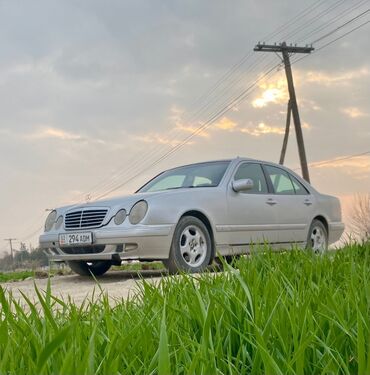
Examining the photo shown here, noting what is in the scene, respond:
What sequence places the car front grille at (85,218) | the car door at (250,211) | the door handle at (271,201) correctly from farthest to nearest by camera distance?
1. the door handle at (271,201)
2. the car door at (250,211)
3. the car front grille at (85,218)

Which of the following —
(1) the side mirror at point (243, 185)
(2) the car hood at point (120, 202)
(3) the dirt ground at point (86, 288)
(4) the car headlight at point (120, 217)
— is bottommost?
(3) the dirt ground at point (86, 288)

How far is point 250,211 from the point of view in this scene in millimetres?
8578

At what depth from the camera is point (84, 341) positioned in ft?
5.90

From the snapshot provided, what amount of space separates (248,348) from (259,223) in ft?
22.7

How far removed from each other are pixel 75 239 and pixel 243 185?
8.00 feet

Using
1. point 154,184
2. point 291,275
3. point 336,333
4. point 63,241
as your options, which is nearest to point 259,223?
point 154,184

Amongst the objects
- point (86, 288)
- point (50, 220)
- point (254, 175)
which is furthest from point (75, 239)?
point (254, 175)

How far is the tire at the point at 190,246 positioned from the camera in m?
7.11

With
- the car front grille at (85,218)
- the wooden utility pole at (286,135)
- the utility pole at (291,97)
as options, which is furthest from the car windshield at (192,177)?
the wooden utility pole at (286,135)

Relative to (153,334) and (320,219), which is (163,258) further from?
(153,334)

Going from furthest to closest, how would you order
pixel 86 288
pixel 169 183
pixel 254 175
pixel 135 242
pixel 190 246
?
pixel 254 175, pixel 169 183, pixel 190 246, pixel 135 242, pixel 86 288

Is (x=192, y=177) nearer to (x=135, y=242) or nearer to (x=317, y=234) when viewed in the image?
(x=135, y=242)

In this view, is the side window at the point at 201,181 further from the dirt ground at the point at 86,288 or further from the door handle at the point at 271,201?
the dirt ground at the point at 86,288

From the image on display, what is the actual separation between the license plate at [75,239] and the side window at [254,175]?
2596 millimetres
